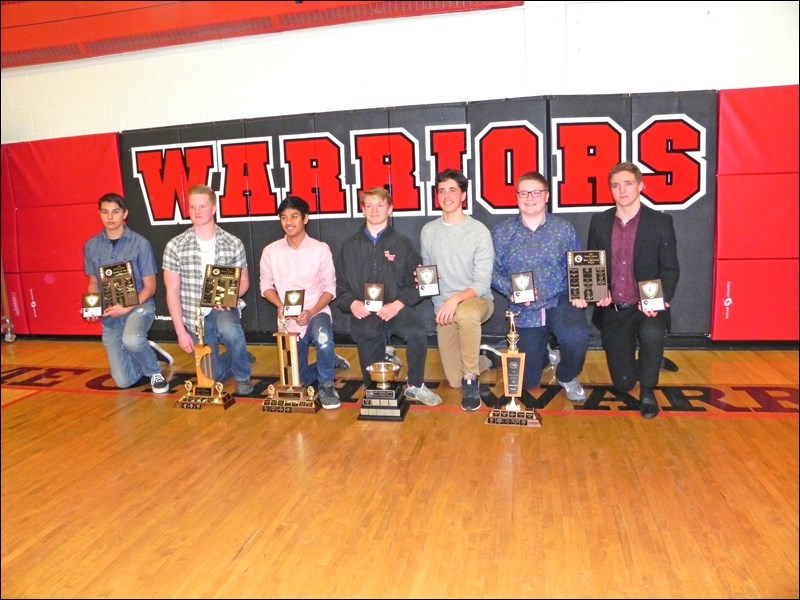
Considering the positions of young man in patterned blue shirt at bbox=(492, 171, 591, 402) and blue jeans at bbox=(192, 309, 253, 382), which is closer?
young man in patterned blue shirt at bbox=(492, 171, 591, 402)

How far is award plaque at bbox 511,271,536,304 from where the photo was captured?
3.60 m

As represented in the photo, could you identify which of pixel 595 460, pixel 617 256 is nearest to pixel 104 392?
pixel 595 460

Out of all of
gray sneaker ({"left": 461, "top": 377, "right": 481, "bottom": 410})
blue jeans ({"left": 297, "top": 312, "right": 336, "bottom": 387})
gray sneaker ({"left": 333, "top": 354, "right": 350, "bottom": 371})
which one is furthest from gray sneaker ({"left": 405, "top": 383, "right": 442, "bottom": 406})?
gray sneaker ({"left": 333, "top": 354, "right": 350, "bottom": 371})

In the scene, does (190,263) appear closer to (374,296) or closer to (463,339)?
(374,296)

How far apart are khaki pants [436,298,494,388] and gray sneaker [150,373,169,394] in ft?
6.65

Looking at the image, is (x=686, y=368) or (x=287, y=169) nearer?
(x=686, y=368)

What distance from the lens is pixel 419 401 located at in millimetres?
3826

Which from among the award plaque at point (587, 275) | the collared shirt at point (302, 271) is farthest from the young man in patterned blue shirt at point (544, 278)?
the collared shirt at point (302, 271)

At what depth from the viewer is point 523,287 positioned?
3609 millimetres

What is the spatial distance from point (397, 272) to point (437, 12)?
256 centimetres

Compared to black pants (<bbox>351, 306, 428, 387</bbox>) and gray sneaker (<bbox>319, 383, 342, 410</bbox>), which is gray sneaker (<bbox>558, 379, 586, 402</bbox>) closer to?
black pants (<bbox>351, 306, 428, 387</bbox>)

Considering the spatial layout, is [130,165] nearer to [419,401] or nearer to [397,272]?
[397,272]

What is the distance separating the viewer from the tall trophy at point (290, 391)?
3.77 meters

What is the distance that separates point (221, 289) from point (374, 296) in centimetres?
107
